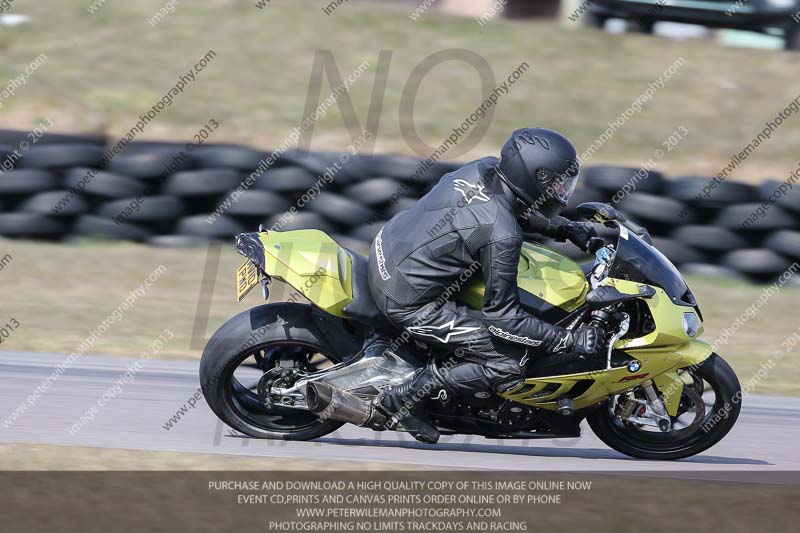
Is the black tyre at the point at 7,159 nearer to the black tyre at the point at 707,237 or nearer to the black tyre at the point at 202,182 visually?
the black tyre at the point at 202,182

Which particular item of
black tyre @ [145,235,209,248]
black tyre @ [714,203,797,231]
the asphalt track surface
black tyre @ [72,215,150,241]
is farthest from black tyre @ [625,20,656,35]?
the asphalt track surface

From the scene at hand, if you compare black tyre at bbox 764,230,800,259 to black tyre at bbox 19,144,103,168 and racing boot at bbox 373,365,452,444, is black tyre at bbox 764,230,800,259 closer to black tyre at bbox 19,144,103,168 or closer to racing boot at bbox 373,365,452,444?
racing boot at bbox 373,365,452,444

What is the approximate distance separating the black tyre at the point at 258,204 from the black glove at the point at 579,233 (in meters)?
5.29

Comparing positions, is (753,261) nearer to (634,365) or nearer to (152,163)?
(634,365)

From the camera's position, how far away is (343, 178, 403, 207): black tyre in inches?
412

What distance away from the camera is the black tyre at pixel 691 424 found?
5.46 meters

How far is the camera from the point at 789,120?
14.9m

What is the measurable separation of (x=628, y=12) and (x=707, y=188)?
6.93 metres

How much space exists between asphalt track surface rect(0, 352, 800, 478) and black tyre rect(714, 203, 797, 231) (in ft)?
11.9

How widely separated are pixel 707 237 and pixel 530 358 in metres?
5.64

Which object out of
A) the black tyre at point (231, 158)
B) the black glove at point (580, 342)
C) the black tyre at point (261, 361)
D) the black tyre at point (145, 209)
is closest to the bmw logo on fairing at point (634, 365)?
the black glove at point (580, 342)

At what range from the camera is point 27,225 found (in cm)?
1080

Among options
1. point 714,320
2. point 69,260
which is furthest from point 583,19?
point 69,260
